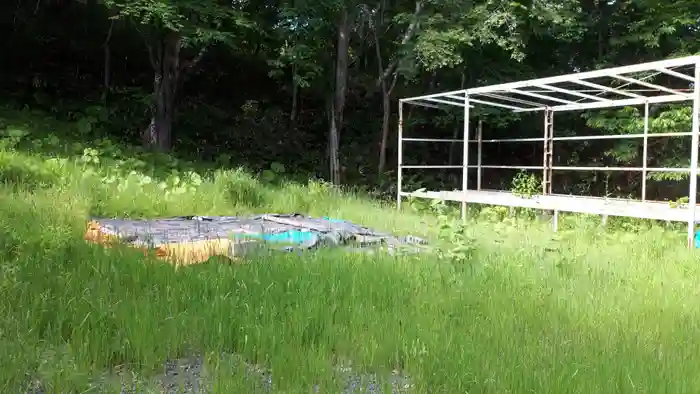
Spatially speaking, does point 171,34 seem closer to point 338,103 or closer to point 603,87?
point 338,103

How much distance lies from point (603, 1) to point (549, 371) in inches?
597

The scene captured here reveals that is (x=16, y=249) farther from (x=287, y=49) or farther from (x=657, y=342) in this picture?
(x=287, y=49)

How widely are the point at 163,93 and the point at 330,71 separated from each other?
13.5ft

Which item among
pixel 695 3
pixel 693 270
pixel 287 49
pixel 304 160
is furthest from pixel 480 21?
pixel 693 270

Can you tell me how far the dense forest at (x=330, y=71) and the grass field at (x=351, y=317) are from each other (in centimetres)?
749

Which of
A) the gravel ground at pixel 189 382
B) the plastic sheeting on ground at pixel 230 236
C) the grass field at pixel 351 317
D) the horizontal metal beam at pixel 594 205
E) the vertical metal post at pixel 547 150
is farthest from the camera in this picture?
the vertical metal post at pixel 547 150

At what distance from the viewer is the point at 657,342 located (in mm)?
3178

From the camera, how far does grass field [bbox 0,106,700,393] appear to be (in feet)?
8.52

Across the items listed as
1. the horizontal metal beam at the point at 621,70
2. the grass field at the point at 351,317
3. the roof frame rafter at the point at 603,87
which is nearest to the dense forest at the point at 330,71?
the roof frame rafter at the point at 603,87

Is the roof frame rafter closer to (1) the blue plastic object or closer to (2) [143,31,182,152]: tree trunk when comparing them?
(1) the blue plastic object

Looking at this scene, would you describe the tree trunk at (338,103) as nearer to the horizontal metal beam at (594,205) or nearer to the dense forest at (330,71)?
the dense forest at (330,71)

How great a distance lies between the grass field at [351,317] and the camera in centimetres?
260

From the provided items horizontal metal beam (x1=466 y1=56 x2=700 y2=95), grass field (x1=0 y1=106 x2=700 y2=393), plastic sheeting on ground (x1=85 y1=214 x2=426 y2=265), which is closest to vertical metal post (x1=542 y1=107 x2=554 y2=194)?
horizontal metal beam (x1=466 y1=56 x2=700 y2=95)

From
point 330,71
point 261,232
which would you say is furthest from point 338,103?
point 261,232
